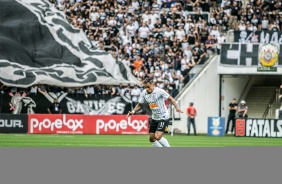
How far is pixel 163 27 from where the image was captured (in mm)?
46906

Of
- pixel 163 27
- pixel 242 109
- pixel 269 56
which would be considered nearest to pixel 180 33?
pixel 163 27

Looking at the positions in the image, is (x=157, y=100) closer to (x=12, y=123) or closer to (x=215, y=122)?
(x=12, y=123)

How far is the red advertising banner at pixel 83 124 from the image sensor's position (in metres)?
41.6

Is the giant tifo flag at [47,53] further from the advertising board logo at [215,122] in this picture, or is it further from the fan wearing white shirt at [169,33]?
the advertising board logo at [215,122]

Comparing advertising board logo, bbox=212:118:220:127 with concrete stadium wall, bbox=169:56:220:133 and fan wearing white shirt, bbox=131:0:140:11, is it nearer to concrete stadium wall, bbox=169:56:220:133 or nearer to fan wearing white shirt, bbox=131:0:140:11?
concrete stadium wall, bbox=169:56:220:133

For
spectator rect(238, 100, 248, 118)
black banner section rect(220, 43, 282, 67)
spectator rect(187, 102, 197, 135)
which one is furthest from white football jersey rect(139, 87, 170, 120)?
black banner section rect(220, 43, 282, 67)

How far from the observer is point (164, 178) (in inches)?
752

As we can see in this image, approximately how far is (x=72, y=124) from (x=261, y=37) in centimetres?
1119

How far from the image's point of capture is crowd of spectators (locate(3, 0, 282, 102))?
4519 cm

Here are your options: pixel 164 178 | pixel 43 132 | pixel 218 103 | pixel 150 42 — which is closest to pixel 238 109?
pixel 218 103

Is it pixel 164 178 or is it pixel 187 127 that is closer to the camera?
pixel 164 178

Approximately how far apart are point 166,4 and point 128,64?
5671mm

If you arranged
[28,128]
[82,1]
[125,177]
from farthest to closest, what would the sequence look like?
[82,1], [28,128], [125,177]

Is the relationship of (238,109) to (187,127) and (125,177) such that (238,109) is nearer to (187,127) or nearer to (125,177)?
(187,127)
